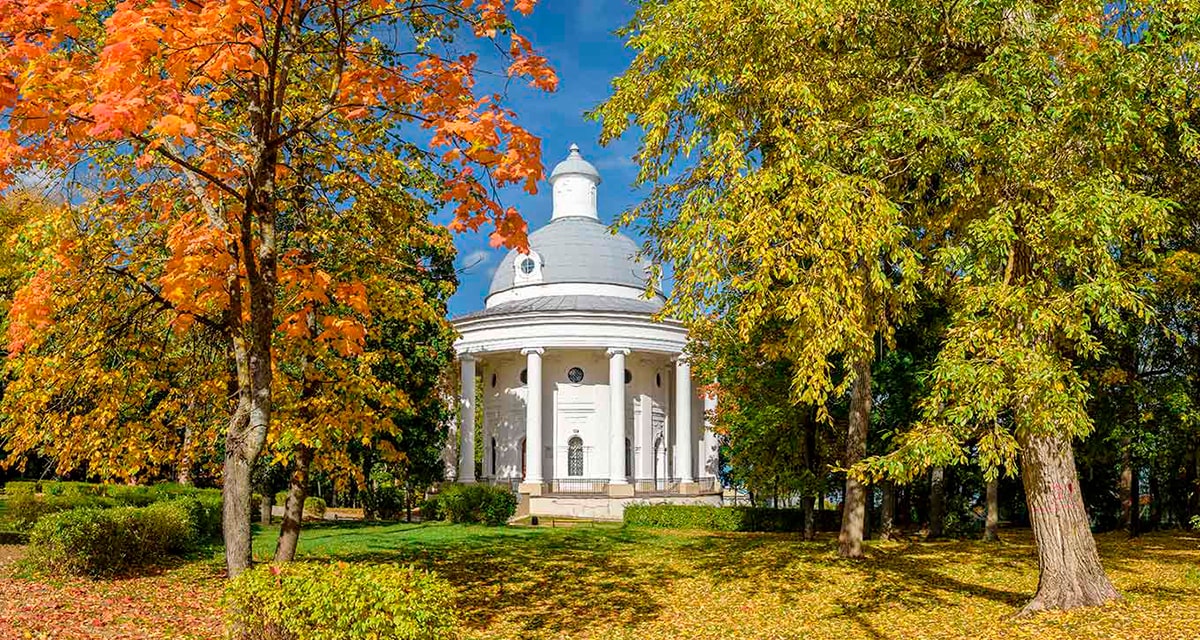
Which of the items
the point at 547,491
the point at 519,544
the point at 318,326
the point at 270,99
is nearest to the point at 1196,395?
the point at 519,544

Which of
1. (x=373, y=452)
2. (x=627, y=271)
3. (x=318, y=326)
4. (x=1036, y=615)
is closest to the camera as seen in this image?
(x=1036, y=615)

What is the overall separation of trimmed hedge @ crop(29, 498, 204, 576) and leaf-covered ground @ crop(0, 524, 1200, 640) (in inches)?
15.6

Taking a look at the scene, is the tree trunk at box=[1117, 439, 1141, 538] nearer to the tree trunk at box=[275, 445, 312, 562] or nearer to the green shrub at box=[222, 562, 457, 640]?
the tree trunk at box=[275, 445, 312, 562]

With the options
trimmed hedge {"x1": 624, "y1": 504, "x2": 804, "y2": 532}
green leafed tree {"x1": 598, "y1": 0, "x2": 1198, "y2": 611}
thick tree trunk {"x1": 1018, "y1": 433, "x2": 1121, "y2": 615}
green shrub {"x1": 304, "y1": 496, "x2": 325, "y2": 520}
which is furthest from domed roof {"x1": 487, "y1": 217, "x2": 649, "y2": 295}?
thick tree trunk {"x1": 1018, "y1": 433, "x2": 1121, "y2": 615}

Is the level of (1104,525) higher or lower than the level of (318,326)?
lower

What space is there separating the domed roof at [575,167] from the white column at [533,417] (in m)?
11.5

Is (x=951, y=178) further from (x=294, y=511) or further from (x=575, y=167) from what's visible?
(x=575, y=167)

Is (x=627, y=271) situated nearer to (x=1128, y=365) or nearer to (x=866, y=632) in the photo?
(x=1128, y=365)

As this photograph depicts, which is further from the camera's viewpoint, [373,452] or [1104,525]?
[1104,525]

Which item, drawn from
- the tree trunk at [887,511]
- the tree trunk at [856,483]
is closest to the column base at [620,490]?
the tree trunk at [887,511]

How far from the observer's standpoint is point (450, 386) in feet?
120

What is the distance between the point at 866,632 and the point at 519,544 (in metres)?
11.1

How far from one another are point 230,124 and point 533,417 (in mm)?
28406

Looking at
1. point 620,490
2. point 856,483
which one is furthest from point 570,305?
point 856,483
